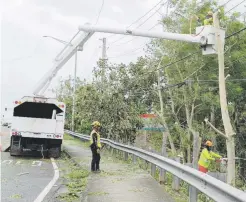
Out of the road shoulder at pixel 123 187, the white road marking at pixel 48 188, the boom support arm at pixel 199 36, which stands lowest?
the white road marking at pixel 48 188

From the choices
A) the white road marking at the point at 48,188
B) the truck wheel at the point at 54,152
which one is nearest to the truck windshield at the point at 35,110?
the truck wheel at the point at 54,152

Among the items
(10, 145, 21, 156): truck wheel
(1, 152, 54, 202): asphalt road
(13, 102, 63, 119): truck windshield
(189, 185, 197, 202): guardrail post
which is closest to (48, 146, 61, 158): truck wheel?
(10, 145, 21, 156): truck wheel

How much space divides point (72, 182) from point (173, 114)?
2467 centimetres

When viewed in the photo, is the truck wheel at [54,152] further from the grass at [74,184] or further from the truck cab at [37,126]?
the grass at [74,184]

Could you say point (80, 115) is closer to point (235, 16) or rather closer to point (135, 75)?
point (135, 75)

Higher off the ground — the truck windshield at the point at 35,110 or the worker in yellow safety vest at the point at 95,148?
the truck windshield at the point at 35,110

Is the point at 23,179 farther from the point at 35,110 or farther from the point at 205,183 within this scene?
the point at 35,110

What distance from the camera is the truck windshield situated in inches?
754

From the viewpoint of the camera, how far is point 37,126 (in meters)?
18.8

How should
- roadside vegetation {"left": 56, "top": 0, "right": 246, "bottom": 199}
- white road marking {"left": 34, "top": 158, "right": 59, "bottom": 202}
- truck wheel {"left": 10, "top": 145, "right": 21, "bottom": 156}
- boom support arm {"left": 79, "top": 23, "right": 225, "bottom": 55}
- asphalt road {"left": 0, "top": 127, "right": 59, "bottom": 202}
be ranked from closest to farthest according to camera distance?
white road marking {"left": 34, "top": 158, "right": 59, "bottom": 202}
asphalt road {"left": 0, "top": 127, "right": 59, "bottom": 202}
boom support arm {"left": 79, "top": 23, "right": 225, "bottom": 55}
truck wheel {"left": 10, "top": 145, "right": 21, "bottom": 156}
roadside vegetation {"left": 56, "top": 0, "right": 246, "bottom": 199}

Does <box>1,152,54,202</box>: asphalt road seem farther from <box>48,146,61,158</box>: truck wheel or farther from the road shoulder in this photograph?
<box>48,146,61,158</box>: truck wheel

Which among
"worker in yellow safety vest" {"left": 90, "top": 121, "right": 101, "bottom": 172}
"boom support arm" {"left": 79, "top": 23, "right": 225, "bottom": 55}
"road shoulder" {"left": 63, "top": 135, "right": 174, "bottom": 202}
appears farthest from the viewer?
"worker in yellow safety vest" {"left": 90, "top": 121, "right": 101, "bottom": 172}

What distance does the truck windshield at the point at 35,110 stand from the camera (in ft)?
62.8

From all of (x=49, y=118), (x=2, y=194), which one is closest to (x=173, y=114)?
(x=49, y=118)
